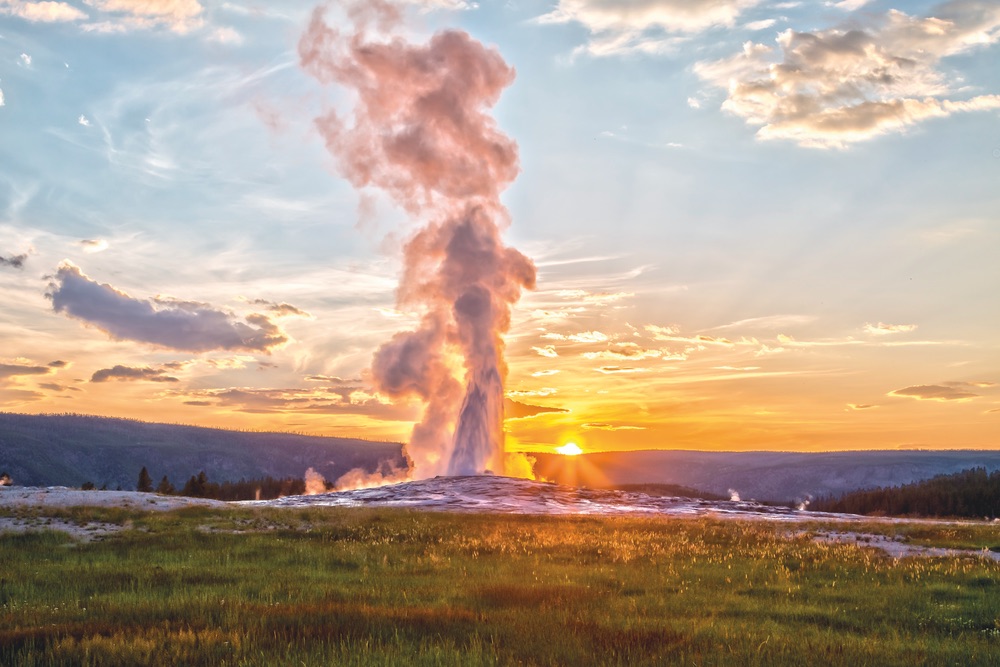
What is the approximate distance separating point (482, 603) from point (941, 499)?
128 meters

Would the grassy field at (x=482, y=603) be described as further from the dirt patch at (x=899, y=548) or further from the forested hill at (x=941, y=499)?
the forested hill at (x=941, y=499)

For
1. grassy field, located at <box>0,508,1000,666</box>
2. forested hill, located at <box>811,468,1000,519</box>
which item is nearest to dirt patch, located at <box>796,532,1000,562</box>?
grassy field, located at <box>0,508,1000,666</box>

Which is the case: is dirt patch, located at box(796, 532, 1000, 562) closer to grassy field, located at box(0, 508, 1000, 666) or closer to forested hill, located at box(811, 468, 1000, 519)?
grassy field, located at box(0, 508, 1000, 666)

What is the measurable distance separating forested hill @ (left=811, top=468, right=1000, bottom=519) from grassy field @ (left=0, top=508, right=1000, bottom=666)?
99.7 metres

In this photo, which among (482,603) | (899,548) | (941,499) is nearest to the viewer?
(482,603)

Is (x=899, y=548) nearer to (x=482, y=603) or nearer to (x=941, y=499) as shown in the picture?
(x=482, y=603)

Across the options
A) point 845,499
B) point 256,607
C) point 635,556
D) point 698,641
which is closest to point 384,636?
point 256,607

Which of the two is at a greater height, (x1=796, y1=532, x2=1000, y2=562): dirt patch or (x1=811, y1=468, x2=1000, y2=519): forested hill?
(x1=796, y1=532, x2=1000, y2=562): dirt patch

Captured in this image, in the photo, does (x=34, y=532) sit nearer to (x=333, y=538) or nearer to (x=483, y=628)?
(x=333, y=538)

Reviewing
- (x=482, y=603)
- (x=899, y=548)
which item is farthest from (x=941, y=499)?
(x=482, y=603)

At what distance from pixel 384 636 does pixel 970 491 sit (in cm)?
13703

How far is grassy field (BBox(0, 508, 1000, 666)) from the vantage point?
9047 millimetres

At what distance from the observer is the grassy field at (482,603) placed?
9047 millimetres

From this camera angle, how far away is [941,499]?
120 m
